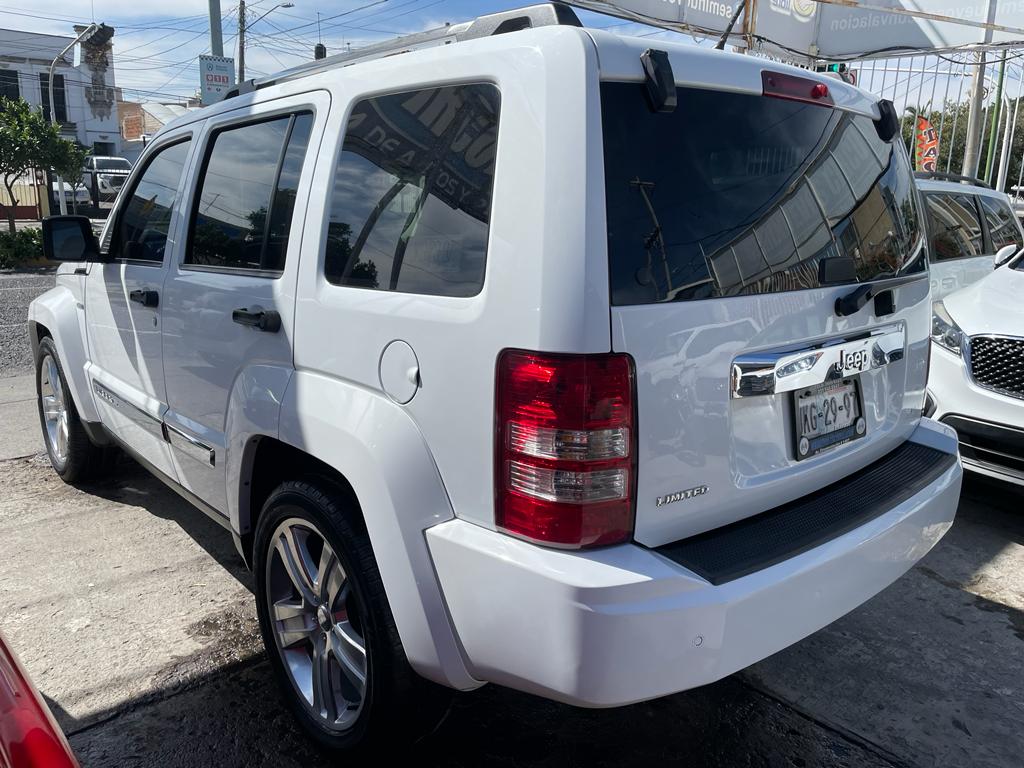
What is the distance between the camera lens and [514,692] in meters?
2.91

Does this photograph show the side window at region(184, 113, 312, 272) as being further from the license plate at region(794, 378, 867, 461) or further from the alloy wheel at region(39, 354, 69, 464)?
the alloy wheel at region(39, 354, 69, 464)

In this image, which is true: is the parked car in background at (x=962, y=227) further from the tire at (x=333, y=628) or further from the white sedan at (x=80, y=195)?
the white sedan at (x=80, y=195)

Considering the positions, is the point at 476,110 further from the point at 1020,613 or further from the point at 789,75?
the point at 1020,613

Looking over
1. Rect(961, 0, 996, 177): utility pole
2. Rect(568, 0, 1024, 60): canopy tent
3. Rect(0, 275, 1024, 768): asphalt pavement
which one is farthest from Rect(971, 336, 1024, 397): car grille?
Rect(961, 0, 996, 177): utility pole

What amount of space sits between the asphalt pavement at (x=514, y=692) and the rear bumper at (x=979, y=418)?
41 centimetres

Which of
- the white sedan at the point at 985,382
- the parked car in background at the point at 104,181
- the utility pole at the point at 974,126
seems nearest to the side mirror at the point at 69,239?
the white sedan at the point at 985,382

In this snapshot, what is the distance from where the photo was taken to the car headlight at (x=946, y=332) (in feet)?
15.0

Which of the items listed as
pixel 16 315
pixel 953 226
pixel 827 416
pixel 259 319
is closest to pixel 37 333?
pixel 259 319

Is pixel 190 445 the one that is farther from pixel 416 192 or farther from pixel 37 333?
pixel 37 333

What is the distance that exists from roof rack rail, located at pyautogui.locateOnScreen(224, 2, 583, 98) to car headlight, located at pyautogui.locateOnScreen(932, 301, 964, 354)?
3457 mm

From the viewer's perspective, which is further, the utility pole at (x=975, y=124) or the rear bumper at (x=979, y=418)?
the utility pole at (x=975, y=124)

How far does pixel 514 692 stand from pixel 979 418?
295 centimetres

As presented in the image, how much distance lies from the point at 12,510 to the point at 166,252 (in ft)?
6.88

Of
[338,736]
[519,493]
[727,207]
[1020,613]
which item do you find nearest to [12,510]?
[338,736]
